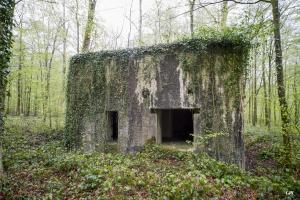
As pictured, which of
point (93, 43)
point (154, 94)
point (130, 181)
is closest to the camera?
point (130, 181)

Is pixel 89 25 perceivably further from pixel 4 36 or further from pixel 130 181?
pixel 130 181

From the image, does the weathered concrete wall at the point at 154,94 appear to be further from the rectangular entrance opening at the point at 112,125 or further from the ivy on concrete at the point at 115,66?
the rectangular entrance opening at the point at 112,125

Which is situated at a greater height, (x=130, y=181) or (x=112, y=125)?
(x=112, y=125)

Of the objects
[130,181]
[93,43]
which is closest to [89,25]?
[93,43]

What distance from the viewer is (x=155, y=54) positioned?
924cm

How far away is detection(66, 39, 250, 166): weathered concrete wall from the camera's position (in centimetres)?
850

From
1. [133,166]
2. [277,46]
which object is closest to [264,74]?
[277,46]

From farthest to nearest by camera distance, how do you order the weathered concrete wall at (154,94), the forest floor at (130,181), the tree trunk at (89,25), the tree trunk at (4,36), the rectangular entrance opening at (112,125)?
1. the tree trunk at (89,25)
2. the rectangular entrance opening at (112,125)
3. the weathered concrete wall at (154,94)
4. the tree trunk at (4,36)
5. the forest floor at (130,181)

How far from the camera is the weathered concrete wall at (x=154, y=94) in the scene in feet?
27.9

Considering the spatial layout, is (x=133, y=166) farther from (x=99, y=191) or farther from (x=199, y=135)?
(x=199, y=135)

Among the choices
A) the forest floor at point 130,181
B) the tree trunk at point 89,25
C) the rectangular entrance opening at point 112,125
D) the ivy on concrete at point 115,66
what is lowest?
the forest floor at point 130,181

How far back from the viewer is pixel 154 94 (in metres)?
9.15

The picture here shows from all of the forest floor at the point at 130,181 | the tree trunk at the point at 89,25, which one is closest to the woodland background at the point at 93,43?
the tree trunk at the point at 89,25

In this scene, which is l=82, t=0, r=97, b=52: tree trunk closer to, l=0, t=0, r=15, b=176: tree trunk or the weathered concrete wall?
the weathered concrete wall
